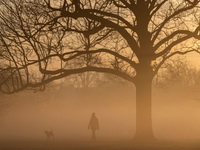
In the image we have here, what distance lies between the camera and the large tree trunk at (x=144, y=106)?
26297 millimetres

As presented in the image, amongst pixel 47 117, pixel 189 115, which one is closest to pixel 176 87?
pixel 189 115

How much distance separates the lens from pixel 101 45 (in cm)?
3045

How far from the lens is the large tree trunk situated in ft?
86.3

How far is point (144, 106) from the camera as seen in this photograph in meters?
26.5

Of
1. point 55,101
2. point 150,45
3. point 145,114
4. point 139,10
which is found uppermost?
point 55,101

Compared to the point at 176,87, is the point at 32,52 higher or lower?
lower

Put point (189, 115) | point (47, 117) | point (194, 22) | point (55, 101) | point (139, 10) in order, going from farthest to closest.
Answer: point (55, 101) < point (47, 117) < point (189, 115) < point (194, 22) < point (139, 10)

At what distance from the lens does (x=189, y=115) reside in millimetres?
80375

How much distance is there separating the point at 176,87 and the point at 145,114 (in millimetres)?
58800

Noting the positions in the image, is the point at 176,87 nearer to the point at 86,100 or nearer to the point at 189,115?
the point at 189,115

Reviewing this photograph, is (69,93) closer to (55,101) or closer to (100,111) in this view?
(55,101)

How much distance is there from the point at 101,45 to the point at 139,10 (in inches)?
196

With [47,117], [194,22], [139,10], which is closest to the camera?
[139,10]

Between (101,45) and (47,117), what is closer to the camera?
(101,45)
